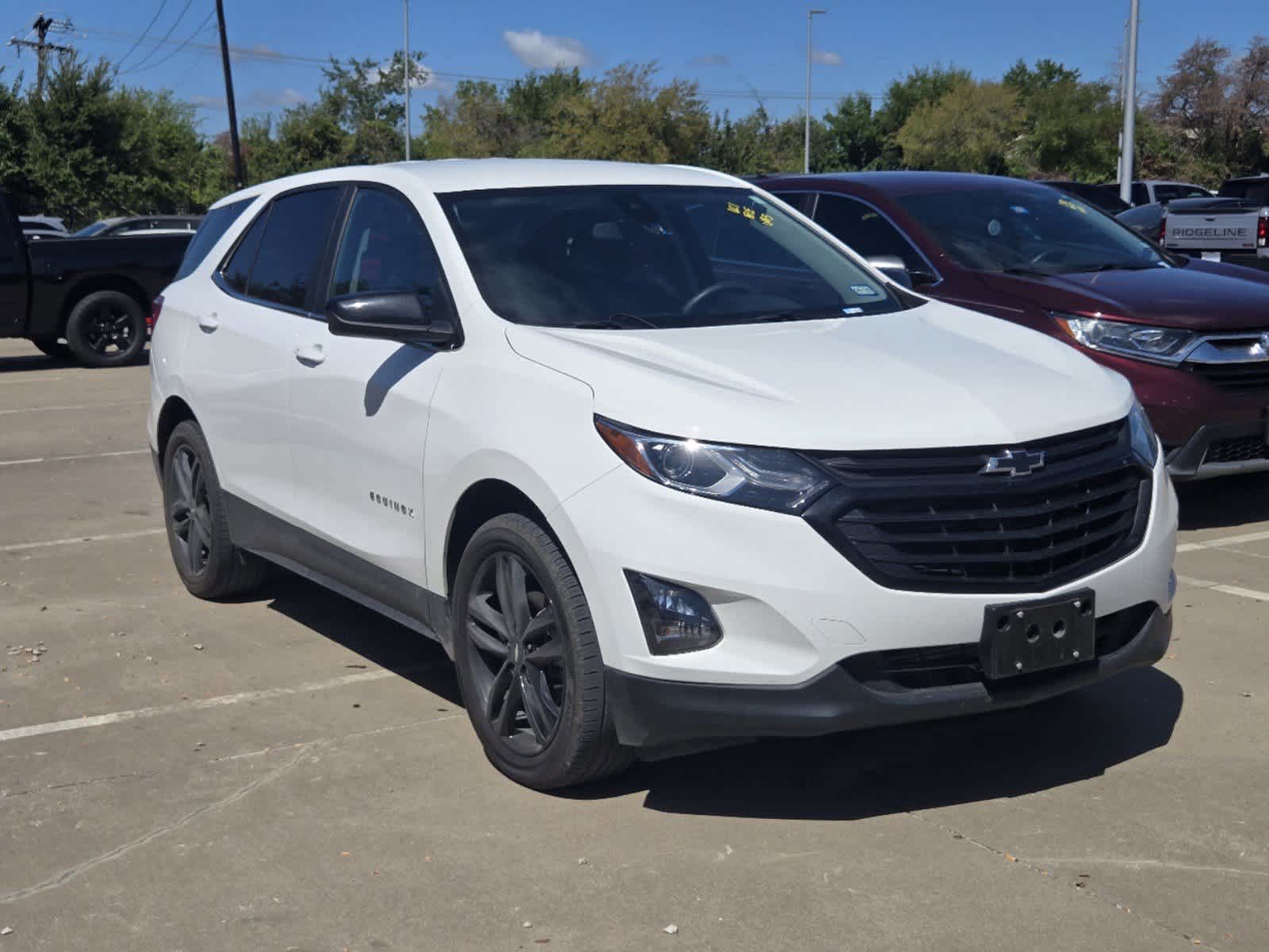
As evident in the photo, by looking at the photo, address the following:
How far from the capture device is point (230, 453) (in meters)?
5.95

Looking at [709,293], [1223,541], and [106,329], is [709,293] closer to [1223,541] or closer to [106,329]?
[1223,541]

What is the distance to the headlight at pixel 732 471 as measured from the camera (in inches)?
145

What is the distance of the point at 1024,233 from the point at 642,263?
407 centimetres

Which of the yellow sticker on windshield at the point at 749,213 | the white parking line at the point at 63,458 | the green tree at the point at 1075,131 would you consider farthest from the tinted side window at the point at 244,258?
the green tree at the point at 1075,131

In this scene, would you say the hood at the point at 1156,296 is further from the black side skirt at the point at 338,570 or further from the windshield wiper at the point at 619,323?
the black side skirt at the point at 338,570

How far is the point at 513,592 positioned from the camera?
13.8 feet

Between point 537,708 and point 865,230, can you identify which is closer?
point 537,708

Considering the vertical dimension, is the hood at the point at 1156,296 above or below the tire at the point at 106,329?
above

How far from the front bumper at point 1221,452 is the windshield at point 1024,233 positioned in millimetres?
1219

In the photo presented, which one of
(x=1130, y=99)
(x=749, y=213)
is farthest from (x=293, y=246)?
(x=1130, y=99)

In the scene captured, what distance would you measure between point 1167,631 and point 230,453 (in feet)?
11.5

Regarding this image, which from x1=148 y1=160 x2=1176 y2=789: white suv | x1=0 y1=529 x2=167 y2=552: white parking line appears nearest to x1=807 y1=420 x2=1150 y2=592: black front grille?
x1=148 y1=160 x2=1176 y2=789: white suv

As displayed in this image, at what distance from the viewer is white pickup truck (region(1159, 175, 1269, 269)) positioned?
18.0 m

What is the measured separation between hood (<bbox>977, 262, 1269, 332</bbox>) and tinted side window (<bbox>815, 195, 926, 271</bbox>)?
0.56 m
